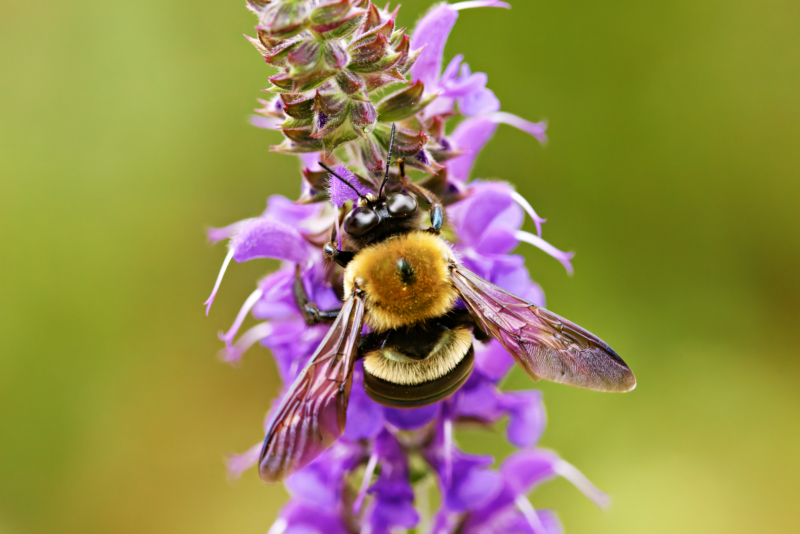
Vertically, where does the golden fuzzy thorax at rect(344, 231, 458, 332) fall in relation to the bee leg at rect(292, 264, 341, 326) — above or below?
above

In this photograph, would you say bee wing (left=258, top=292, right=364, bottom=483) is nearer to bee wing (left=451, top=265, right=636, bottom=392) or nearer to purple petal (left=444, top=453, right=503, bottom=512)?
bee wing (left=451, top=265, right=636, bottom=392)

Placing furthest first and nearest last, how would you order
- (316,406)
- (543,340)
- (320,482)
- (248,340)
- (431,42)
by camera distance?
(248,340) < (320,482) < (431,42) < (543,340) < (316,406)

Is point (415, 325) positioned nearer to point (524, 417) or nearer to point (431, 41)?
point (524, 417)

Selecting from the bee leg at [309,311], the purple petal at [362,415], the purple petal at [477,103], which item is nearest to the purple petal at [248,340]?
the bee leg at [309,311]

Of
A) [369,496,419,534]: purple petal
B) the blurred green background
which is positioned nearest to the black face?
[369,496,419,534]: purple petal

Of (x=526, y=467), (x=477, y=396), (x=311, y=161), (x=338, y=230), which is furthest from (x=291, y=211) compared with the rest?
(x=526, y=467)

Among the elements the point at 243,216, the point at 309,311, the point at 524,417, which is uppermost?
the point at 309,311
